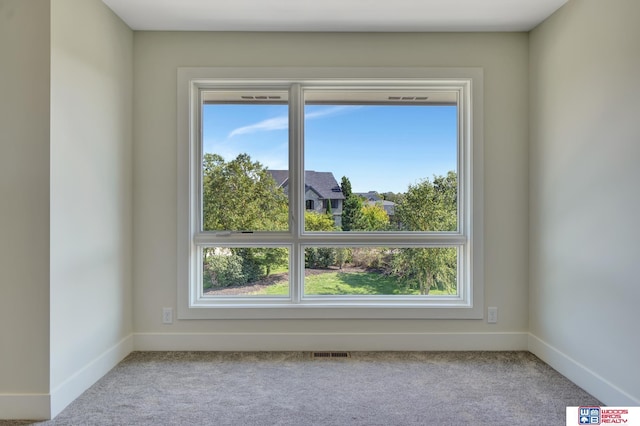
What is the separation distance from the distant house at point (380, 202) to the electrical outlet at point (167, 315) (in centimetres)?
185

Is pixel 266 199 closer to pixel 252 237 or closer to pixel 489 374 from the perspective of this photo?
pixel 252 237

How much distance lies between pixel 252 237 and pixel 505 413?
210 cm

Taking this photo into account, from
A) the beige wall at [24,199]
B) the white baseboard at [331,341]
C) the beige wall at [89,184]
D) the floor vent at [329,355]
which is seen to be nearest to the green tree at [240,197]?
the beige wall at [89,184]

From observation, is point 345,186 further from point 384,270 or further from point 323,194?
point 384,270

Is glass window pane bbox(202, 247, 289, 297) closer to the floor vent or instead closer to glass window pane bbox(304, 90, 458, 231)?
glass window pane bbox(304, 90, 458, 231)

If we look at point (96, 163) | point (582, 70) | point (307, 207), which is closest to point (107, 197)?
point (96, 163)

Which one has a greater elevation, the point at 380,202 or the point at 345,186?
the point at 345,186

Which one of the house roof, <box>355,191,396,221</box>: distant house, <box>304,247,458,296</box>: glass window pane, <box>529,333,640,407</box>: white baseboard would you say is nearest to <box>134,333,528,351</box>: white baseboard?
<box>529,333,640,407</box>: white baseboard

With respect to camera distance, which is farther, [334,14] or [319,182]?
[319,182]

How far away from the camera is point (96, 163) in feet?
7.89

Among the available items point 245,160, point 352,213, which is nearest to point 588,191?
point 352,213

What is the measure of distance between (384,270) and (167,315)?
1836mm

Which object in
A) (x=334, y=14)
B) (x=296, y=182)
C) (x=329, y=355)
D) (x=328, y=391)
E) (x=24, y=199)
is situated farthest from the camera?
(x=296, y=182)

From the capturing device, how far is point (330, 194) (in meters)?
3.05
